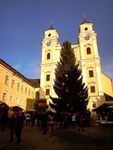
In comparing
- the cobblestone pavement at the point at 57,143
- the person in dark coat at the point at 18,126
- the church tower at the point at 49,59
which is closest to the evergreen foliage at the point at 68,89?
the church tower at the point at 49,59

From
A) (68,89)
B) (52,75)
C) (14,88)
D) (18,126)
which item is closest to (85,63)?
(52,75)

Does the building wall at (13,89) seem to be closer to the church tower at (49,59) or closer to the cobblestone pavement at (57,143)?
the church tower at (49,59)

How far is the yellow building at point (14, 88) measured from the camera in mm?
33250

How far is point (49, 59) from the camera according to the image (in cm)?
4697

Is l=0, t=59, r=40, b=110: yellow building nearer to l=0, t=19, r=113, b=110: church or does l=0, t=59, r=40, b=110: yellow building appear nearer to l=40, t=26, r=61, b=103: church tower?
l=0, t=19, r=113, b=110: church

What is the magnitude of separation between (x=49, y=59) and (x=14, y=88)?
43.1 ft

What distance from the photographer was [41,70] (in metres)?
46.5

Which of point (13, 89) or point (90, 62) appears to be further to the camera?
point (90, 62)

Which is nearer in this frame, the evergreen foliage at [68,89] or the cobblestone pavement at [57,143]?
the cobblestone pavement at [57,143]

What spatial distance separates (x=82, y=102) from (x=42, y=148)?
71.3ft

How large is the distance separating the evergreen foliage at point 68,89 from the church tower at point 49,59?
1025 centimetres

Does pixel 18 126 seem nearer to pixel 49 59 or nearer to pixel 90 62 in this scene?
pixel 90 62

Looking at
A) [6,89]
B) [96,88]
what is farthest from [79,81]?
[6,89]

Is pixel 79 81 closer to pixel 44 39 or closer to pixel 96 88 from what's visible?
pixel 96 88
